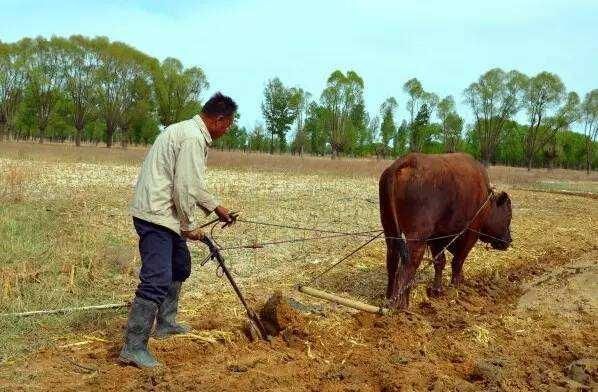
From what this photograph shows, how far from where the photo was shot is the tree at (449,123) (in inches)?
2154

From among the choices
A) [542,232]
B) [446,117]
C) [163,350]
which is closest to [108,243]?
[163,350]

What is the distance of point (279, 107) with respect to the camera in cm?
4931

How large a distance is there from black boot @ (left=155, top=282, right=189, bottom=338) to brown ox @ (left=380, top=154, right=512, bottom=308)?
2.26 meters

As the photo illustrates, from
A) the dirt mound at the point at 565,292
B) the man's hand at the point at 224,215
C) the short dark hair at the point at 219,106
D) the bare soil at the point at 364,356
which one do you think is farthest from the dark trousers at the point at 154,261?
the dirt mound at the point at 565,292

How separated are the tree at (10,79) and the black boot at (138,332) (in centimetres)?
5332

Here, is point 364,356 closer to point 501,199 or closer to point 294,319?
point 294,319

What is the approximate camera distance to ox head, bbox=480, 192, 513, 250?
7879 mm

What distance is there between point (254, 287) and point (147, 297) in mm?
2641

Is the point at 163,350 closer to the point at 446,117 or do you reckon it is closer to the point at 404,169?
the point at 404,169

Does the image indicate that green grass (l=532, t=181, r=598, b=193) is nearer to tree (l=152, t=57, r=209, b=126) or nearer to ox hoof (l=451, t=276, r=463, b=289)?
ox hoof (l=451, t=276, r=463, b=289)

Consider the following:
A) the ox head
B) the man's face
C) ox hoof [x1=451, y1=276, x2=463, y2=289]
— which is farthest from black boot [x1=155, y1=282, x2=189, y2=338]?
the ox head

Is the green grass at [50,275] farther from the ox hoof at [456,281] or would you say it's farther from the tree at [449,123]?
the tree at [449,123]

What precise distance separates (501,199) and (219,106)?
16.0 ft

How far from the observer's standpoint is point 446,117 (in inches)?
2190
